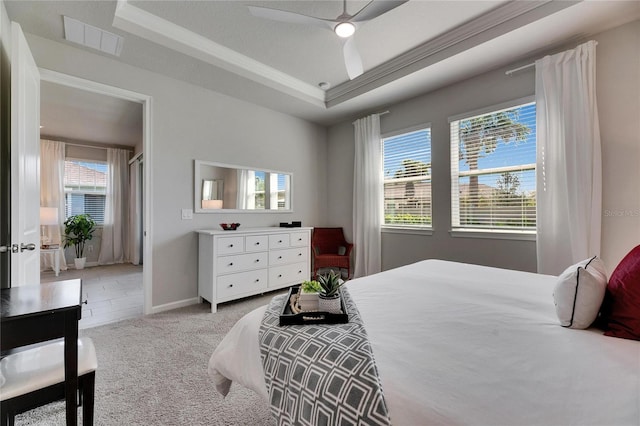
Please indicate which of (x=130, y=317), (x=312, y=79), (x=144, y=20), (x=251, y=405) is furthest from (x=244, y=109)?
(x=251, y=405)

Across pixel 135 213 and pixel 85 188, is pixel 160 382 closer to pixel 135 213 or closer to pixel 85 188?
pixel 135 213

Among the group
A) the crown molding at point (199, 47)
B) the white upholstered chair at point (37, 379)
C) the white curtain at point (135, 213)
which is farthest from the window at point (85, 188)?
the white upholstered chair at point (37, 379)

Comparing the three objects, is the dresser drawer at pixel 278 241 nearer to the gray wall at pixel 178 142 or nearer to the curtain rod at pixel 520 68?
the gray wall at pixel 178 142

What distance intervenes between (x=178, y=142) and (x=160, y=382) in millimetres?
2502

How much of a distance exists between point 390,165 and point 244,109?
2.30 metres

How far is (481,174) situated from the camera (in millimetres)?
3201

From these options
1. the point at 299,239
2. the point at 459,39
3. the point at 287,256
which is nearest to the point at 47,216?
the point at 287,256

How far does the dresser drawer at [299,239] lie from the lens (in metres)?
3.83

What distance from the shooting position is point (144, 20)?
2.39m

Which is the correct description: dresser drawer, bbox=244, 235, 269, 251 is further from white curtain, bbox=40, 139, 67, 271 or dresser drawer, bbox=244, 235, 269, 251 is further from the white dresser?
white curtain, bbox=40, 139, 67, 271

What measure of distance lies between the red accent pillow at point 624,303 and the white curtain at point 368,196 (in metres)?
2.96

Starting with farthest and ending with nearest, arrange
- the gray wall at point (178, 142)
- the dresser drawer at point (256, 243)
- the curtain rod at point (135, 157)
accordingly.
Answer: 1. the curtain rod at point (135, 157)
2. the dresser drawer at point (256, 243)
3. the gray wall at point (178, 142)

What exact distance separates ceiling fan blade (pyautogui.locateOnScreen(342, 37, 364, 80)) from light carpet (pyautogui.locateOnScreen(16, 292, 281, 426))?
264 cm

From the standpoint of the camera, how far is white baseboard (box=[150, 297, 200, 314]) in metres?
Result: 2.99
